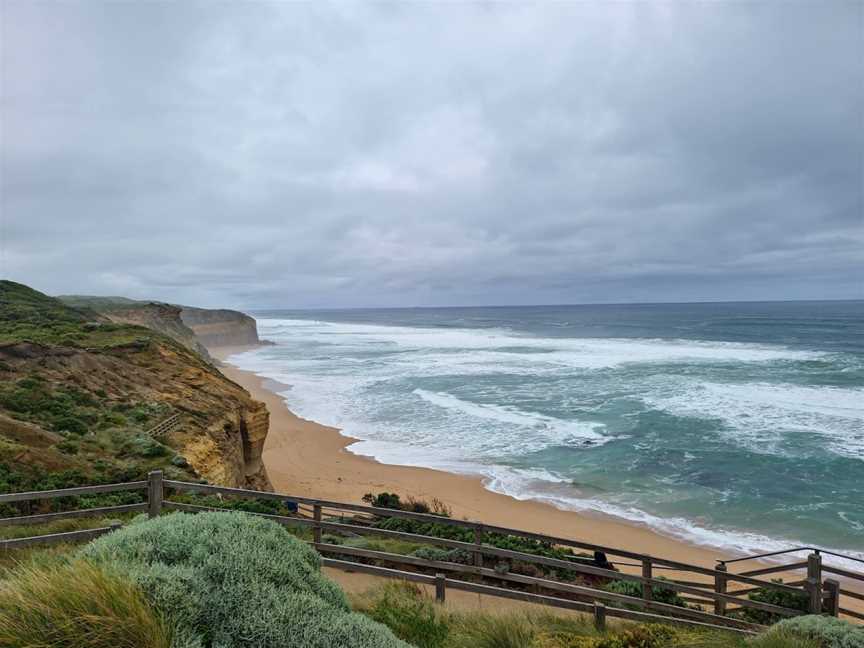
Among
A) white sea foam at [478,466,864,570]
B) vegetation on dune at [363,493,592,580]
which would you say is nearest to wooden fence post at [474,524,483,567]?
vegetation on dune at [363,493,592,580]

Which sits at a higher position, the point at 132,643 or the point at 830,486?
the point at 132,643

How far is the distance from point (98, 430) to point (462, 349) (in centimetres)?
5365

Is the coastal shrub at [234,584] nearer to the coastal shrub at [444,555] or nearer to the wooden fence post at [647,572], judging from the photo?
the wooden fence post at [647,572]

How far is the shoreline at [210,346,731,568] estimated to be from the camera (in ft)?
46.2

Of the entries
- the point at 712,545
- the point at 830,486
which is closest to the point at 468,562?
the point at 712,545

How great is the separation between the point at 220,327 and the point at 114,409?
76.9m

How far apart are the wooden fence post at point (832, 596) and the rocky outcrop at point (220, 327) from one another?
84.1 metres

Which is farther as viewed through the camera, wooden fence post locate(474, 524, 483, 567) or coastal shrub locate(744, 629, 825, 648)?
wooden fence post locate(474, 524, 483, 567)

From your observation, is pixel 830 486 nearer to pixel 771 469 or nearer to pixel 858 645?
pixel 771 469

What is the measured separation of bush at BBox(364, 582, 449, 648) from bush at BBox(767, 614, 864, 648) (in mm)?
3446

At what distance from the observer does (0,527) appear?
23.4 feet

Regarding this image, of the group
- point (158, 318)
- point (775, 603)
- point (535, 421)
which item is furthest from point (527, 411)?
point (158, 318)

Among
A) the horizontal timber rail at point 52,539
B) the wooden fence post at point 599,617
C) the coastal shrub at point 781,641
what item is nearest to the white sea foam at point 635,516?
the coastal shrub at point 781,641

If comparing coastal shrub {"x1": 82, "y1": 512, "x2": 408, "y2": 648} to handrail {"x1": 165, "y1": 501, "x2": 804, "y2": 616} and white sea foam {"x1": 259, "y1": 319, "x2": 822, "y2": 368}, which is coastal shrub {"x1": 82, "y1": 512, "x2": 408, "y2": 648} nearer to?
handrail {"x1": 165, "y1": 501, "x2": 804, "y2": 616}
